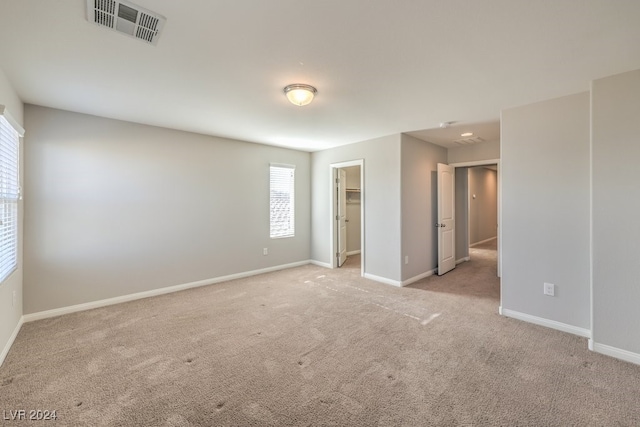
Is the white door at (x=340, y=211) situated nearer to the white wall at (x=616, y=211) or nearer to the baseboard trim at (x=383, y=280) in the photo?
the baseboard trim at (x=383, y=280)

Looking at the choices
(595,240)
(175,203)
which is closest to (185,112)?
(175,203)

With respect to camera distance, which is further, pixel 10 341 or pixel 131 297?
pixel 131 297

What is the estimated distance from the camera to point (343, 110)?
10.8 feet

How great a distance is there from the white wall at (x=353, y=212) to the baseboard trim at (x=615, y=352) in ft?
16.5

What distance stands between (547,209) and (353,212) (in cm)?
477

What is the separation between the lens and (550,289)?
2.99 meters

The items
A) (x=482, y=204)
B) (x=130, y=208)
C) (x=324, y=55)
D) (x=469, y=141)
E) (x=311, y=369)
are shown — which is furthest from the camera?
(x=482, y=204)

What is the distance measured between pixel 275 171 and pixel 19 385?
4224 mm

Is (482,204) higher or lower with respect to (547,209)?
higher

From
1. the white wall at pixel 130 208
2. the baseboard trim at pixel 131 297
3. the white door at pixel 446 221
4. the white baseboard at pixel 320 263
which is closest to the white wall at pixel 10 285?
the white wall at pixel 130 208

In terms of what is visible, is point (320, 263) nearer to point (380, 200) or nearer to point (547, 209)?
point (380, 200)

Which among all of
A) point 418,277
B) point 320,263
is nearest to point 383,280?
point 418,277

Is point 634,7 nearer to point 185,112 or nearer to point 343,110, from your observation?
point 343,110

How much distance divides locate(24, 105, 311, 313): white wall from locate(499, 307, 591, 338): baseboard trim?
3.88 meters
